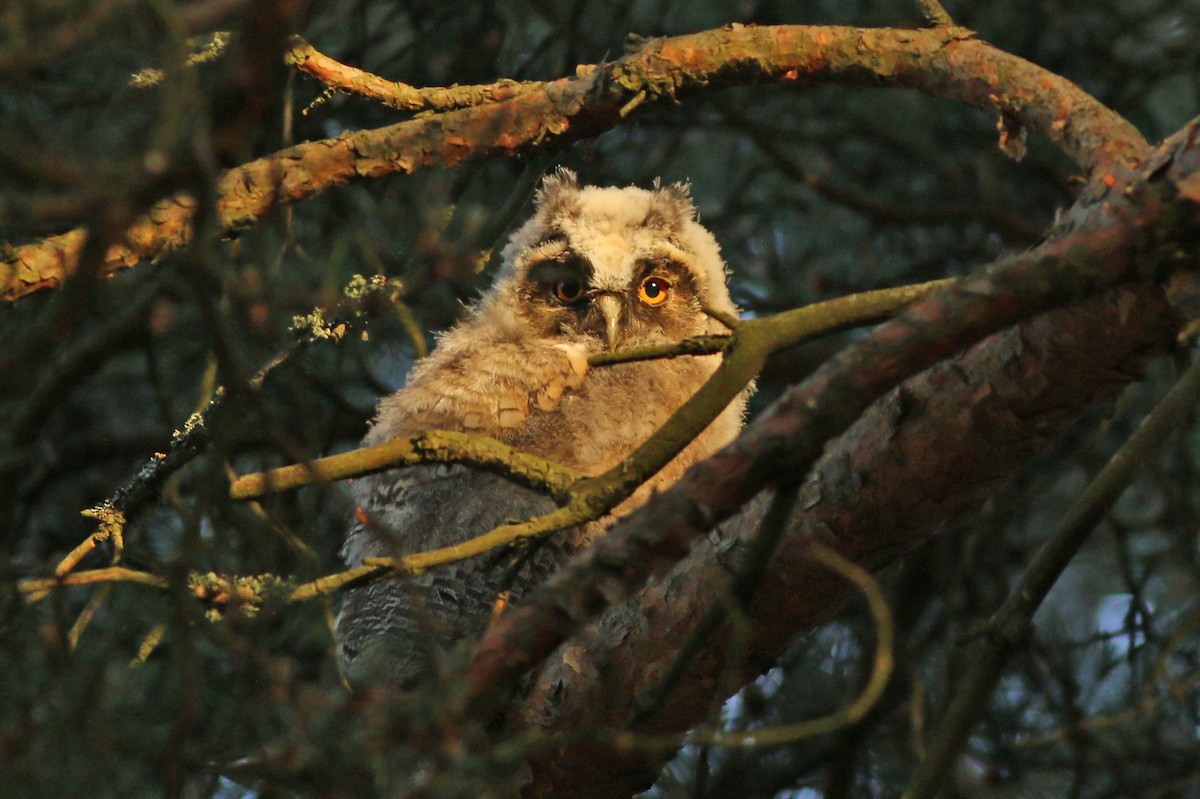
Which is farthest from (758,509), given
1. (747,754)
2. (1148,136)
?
(1148,136)

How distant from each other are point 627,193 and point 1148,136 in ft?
6.86

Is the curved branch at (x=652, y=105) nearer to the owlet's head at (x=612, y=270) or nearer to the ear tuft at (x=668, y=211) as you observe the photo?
the owlet's head at (x=612, y=270)

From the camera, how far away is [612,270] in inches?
145

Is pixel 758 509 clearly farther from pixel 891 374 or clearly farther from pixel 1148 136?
pixel 1148 136

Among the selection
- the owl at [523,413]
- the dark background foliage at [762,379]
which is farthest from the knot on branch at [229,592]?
the owl at [523,413]

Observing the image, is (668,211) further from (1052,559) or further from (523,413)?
(1052,559)

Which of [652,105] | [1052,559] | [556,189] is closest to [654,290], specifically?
[556,189]

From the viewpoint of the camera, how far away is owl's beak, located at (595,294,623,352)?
3.58 meters

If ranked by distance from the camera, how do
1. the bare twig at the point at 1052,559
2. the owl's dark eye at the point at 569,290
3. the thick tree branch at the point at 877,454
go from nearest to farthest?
the thick tree branch at the point at 877,454 → the bare twig at the point at 1052,559 → the owl's dark eye at the point at 569,290

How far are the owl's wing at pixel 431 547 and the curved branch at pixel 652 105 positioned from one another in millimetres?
807

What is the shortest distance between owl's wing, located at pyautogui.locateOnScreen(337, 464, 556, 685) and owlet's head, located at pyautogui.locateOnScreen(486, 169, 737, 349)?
690mm

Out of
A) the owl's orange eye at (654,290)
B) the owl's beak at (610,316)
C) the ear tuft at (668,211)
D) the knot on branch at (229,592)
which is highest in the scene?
the ear tuft at (668,211)

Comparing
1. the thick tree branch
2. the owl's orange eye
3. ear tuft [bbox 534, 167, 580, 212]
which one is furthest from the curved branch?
ear tuft [bbox 534, 167, 580, 212]

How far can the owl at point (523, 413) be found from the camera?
9.67 feet
